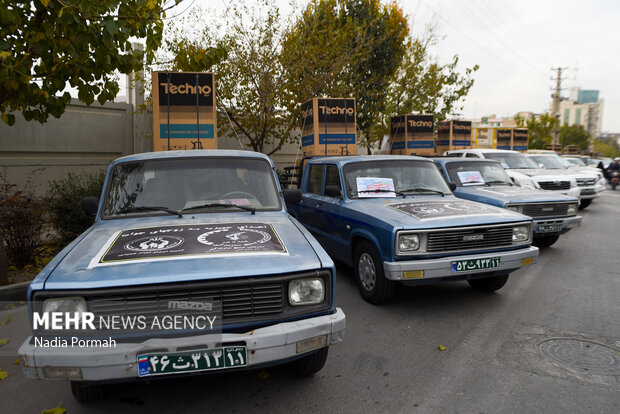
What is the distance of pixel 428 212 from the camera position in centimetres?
484

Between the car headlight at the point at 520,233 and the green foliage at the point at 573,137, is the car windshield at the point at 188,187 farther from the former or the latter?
the green foliage at the point at 573,137

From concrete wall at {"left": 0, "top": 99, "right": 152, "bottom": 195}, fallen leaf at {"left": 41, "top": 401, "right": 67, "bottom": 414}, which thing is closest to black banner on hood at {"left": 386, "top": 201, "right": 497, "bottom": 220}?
fallen leaf at {"left": 41, "top": 401, "right": 67, "bottom": 414}

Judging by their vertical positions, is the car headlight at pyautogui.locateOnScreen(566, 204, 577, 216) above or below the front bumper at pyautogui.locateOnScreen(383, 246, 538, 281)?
above

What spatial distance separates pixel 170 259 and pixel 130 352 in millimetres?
566

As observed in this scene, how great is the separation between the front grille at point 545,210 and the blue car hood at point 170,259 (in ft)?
17.5

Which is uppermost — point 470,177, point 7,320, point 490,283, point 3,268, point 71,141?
point 71,141

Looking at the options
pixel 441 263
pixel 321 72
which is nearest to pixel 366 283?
pixel 441 263

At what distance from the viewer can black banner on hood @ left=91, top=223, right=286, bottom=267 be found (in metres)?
2.69

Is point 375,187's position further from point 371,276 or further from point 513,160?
point 513,160

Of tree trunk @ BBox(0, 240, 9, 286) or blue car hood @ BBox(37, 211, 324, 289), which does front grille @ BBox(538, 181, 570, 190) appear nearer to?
blue car hood @ BBox(37, 211, 324, 289)

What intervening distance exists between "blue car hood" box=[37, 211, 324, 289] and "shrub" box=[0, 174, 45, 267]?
324cm

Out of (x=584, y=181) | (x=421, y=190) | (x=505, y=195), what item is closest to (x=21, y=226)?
(x=421, y=190)

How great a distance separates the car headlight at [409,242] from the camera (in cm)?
441

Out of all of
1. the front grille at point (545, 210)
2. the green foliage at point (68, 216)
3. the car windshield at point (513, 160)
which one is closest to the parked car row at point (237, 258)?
the front grille at point (545, 210)
